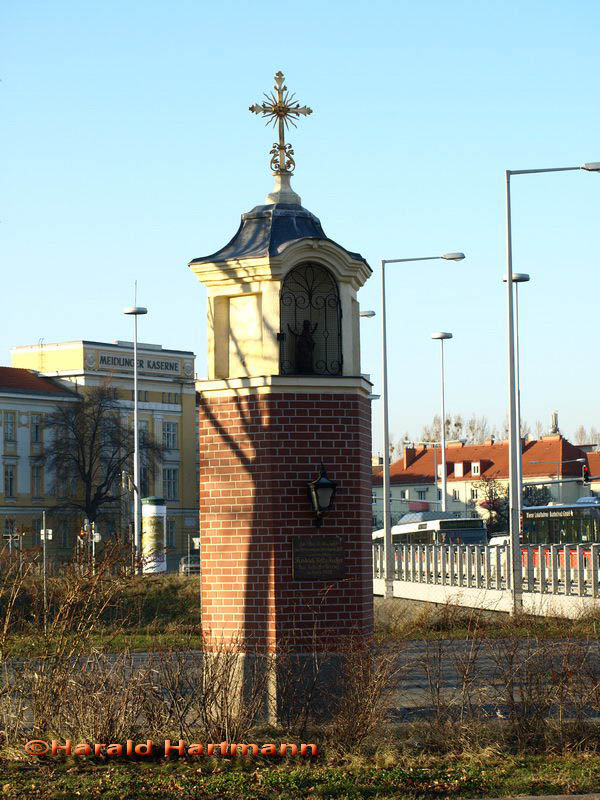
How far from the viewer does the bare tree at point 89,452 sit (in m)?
80.3

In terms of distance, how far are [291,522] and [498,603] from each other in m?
17.7

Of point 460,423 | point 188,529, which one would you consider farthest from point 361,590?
point 460,423

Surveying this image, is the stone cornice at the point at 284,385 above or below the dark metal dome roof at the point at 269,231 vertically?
below

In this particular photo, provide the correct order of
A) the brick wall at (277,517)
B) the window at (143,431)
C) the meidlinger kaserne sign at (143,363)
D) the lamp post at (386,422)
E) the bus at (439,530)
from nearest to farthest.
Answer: the brick wall at (277,517) → the lamp post at (386,422) → the bus at (439,530) → the window at (143,431) → the meidlinger kaserne sign at (143,363)

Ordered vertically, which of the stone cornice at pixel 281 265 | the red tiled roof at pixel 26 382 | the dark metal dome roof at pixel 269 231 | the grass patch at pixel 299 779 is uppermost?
the red tiled roof at pixel 26 382

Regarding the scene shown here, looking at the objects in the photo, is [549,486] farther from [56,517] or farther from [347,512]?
[347,512]

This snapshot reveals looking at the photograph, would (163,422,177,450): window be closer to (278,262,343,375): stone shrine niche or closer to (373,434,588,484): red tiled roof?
(373,434,588,484): red tiled roof

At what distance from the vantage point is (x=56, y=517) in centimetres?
7981

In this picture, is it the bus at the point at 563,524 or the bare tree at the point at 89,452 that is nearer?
the bus at the point at 563,524

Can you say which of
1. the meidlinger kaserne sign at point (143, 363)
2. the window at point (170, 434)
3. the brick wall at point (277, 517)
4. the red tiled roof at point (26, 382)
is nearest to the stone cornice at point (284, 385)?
the brick wall at point (277, 517)

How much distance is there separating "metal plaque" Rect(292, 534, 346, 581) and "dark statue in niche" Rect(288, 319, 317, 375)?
1.88 meters

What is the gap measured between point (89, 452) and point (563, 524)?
39962 millimetres

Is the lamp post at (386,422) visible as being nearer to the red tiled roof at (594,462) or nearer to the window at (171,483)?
the window at (171,483)

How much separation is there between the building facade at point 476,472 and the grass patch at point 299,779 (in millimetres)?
86200
